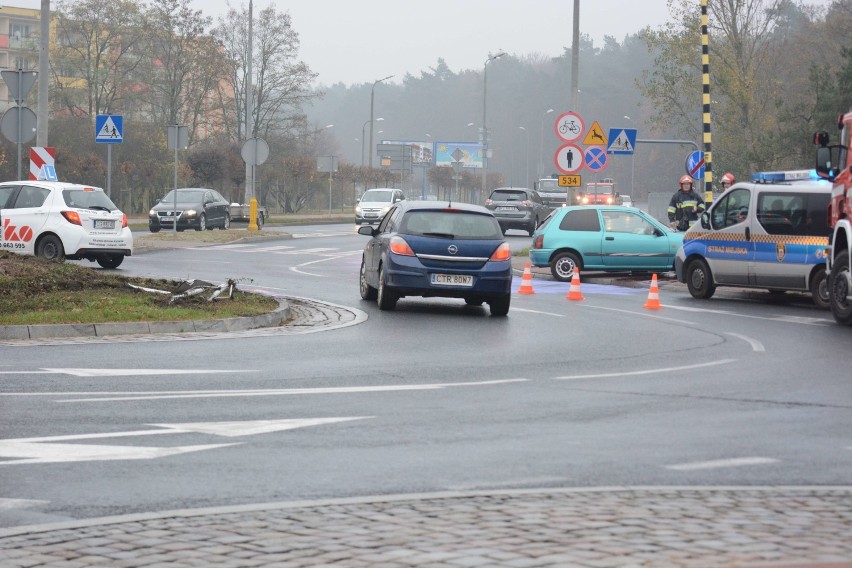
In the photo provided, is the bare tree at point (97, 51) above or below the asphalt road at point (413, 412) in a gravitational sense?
above

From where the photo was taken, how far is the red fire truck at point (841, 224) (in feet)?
61.2

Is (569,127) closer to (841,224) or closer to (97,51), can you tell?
(841,224)

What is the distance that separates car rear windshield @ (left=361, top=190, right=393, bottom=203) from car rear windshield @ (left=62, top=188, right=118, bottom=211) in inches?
1213

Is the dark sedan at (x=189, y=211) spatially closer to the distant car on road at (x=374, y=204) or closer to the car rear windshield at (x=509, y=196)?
the distant car on road at (x=374, y=204)

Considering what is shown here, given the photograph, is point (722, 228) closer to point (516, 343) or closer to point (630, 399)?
point (516, 343)

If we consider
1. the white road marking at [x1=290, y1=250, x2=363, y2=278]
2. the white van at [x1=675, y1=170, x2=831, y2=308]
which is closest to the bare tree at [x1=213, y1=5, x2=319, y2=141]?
the white road marking at [x1=290, y1=250, x2=363, y2=278]

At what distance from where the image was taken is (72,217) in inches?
1054

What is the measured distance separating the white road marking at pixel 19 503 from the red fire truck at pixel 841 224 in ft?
44.5

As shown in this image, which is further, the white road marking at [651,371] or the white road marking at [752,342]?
the white road marking at [752,342]

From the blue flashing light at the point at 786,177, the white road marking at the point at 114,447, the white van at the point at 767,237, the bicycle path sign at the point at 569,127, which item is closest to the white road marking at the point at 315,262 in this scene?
the bicycle path sign at the point at 569,127

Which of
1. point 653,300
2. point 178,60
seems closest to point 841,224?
point 653,300

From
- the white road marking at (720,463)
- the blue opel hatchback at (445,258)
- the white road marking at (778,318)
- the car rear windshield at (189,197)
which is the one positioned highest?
the car rear windshield at (189,197)

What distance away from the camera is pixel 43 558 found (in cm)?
561

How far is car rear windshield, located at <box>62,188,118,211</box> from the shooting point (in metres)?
27.0
